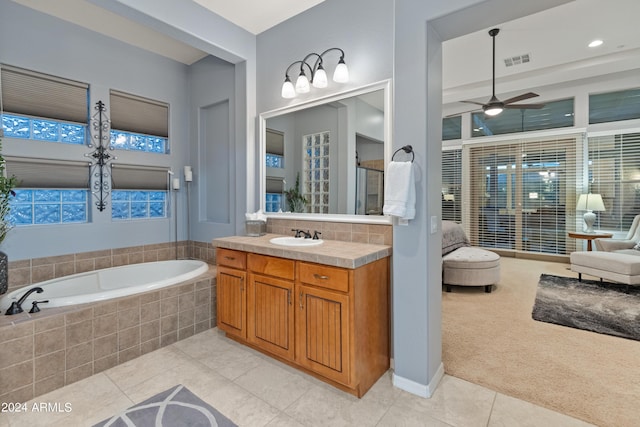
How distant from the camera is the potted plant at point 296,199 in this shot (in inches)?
117

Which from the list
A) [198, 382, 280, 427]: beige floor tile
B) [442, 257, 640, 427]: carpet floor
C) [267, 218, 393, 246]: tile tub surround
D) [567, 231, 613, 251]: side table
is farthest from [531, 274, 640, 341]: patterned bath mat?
[198, 382, 280, 427]: beige floor tile

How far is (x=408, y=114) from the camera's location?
1.99m

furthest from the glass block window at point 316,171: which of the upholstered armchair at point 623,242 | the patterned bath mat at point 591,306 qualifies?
the upholstered armchair at point 623,242

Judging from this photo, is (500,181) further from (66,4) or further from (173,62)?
(66,4)

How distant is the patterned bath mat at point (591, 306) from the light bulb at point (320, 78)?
327cm

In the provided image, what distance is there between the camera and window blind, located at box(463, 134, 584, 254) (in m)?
5.69

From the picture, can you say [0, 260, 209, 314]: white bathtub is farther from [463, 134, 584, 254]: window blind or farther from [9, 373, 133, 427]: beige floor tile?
[463, 134, 584, 254]: window blind

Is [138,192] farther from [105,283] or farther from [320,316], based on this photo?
[320,316]

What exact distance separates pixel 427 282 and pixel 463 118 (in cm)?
593

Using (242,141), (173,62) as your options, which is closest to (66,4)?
(173,62)

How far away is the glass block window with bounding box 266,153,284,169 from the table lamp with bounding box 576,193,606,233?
17.7 ft

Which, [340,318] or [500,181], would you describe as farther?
[500,181]

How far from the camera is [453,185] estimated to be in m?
6.94

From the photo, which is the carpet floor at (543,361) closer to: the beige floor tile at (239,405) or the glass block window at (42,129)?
the beige floor tile at (239,405)
